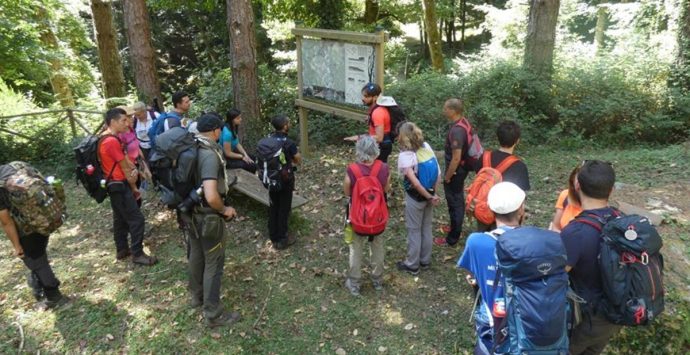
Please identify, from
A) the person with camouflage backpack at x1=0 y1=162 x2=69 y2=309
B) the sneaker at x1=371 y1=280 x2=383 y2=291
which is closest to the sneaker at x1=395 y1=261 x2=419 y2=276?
the sneaker at x1=371 y1=280 x2=383 y2=291

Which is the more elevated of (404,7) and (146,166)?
(404,7)

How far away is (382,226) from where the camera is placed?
4742mm

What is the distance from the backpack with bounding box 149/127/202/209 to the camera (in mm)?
4223

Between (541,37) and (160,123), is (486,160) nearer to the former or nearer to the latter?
(160,123)

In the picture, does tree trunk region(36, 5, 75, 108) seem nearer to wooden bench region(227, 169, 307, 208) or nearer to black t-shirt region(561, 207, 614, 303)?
wooden bench region(227, 169, 307, 208)

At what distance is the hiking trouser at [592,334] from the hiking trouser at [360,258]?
Answer: 85.6 inches

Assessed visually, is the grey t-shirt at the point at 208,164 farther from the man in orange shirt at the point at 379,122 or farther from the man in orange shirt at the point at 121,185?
the man in orange shirt at the point at 379,122

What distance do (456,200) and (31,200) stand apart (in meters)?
4.62

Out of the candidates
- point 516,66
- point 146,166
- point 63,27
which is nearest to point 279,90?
point 146,166

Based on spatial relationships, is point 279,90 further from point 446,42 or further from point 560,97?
point 446,42

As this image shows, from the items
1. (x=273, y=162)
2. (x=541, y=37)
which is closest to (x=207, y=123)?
(x=273, y=162)

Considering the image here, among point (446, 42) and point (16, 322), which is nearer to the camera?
point (16, 322)

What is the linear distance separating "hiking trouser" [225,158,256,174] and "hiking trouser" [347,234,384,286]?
2915 mm

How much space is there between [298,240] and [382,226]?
1934 mm
